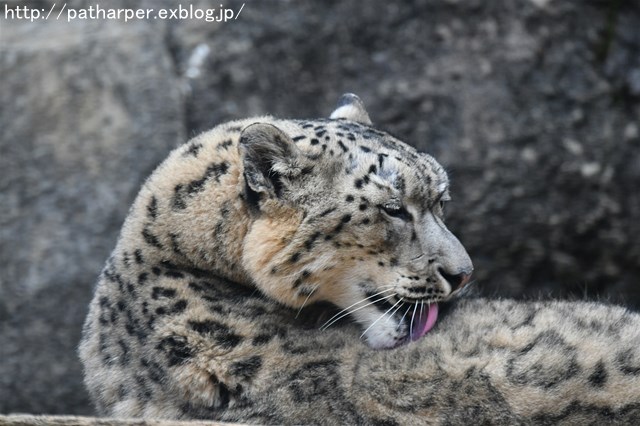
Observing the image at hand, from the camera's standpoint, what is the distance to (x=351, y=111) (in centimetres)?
517

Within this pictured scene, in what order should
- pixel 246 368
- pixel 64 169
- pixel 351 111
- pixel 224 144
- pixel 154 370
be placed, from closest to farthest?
pixel 246 368, pixel 154 370, pixel 224 144, pixel 351 111, pixel 64 169

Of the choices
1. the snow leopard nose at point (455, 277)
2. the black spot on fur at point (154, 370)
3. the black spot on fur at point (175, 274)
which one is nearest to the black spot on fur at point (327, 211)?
the snow leopard nose at point (455, 277)

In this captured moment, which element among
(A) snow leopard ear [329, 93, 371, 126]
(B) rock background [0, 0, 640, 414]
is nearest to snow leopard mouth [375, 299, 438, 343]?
(A) snow leopard ear [329, 93, 371, 126]

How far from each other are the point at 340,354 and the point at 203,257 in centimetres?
67

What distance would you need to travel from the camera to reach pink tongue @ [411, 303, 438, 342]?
4312mm

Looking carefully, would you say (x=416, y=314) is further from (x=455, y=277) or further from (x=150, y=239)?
(x=150, y=239)

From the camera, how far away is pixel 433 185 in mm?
4492

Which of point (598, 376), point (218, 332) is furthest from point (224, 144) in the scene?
point (598, 376)

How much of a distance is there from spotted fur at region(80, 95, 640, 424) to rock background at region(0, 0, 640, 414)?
2.78m

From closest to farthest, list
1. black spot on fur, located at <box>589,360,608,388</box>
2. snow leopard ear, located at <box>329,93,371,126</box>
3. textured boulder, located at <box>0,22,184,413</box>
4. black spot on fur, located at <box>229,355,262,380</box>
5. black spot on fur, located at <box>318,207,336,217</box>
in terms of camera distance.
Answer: black spot on fur, located at <box>589,360,608,388</box>
black spot on fur, located at <box>229,355,262,380</box>
black spot on fur, located at <box>318,207,336,217</box>
snow leopard ear, located at <box>329,93,371,126</box>
textured boulder, located at <box>0,22,184,413</box>

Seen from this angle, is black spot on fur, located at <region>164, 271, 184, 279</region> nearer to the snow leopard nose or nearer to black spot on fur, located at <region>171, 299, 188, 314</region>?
black spot on fur, located at <region>171, 299, 188, 314</region>

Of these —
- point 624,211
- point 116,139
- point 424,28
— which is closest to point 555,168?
point 624,211

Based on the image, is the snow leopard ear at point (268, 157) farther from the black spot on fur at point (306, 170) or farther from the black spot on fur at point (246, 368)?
the black spot on fur at point (246, 368)

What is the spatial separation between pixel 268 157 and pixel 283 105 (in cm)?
317
